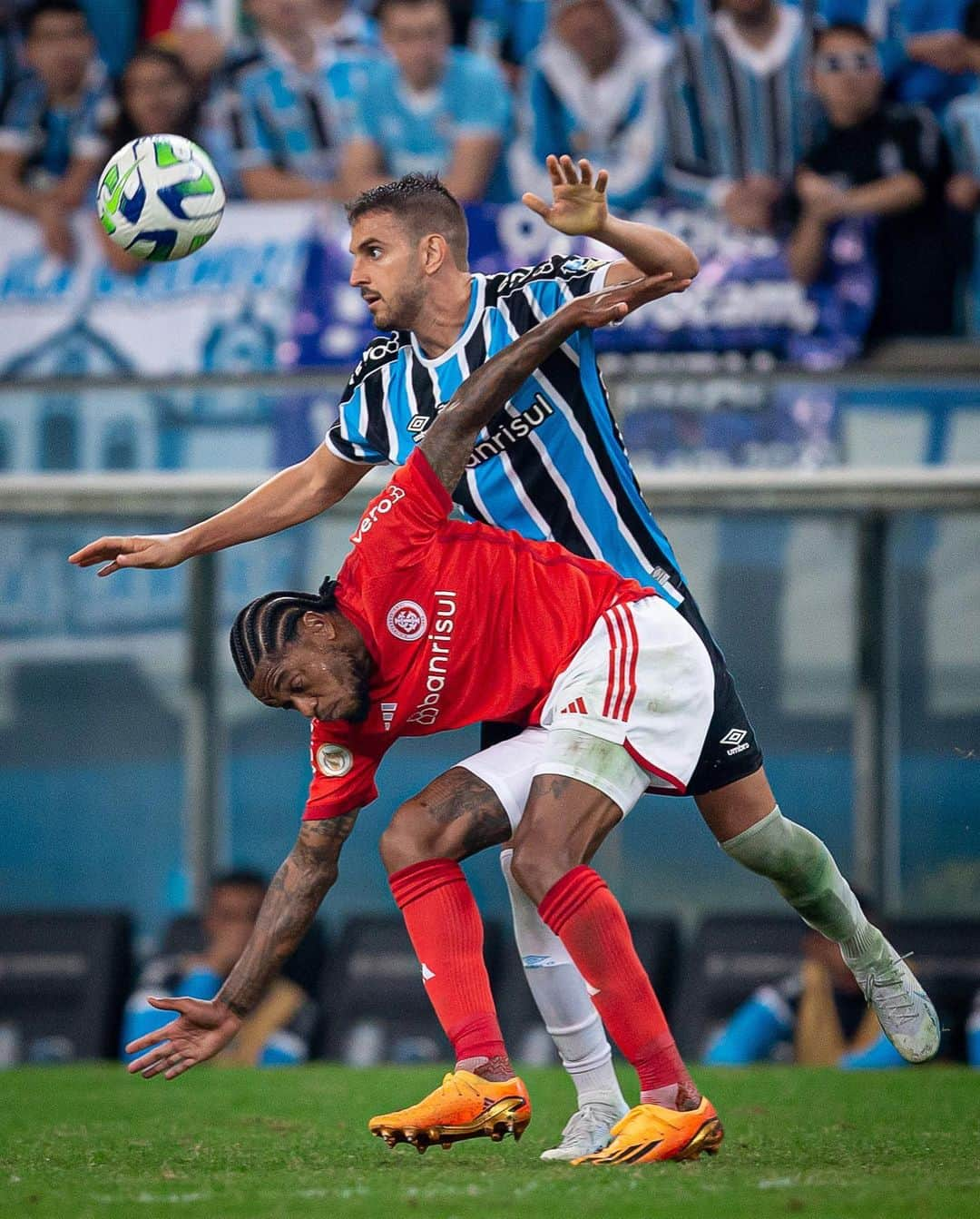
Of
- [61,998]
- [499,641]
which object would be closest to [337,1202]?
[499,641]

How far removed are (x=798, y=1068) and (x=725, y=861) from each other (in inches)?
126

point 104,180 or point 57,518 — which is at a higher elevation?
point 104,180

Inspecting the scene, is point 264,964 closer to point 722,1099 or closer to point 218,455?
point 722,1099

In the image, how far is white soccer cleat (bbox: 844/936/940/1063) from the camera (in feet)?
18.5

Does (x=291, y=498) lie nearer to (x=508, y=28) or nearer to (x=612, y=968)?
(x=612, y=968)

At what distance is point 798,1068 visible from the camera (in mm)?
8844

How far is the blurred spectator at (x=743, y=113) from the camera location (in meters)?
11.2

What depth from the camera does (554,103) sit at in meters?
11.5

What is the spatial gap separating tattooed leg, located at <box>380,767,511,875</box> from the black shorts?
335 millimetres

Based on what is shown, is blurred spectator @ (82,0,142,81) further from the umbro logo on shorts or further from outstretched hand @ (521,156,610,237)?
the umbro logo on shorts

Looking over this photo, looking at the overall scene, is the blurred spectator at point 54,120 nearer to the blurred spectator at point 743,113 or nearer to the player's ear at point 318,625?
the blurred spectator at point 743,113

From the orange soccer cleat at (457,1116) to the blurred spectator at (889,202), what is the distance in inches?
284

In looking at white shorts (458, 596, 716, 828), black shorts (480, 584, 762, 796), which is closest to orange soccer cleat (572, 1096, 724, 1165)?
white shorts (458, 596, 716, 828)

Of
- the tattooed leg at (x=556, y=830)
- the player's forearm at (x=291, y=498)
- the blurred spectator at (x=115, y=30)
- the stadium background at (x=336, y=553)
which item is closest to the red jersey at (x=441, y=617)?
the tattooed leg at (x=556, y=830)
